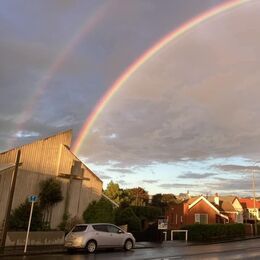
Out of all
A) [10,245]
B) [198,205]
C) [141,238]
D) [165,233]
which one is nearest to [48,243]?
[10,245]

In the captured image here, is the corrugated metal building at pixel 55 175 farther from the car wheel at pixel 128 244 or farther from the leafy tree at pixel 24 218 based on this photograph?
the car wheel at pixel 128 244

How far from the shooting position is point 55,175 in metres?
31.0

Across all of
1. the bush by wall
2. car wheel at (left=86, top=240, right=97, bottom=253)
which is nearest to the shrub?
the bush by wall

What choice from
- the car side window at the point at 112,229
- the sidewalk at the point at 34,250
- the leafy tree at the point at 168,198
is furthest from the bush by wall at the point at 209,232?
the leafy tree at the point at 168,198

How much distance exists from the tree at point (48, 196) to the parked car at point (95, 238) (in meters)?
6.26

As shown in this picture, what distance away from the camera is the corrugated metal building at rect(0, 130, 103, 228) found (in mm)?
28500

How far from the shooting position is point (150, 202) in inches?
4151

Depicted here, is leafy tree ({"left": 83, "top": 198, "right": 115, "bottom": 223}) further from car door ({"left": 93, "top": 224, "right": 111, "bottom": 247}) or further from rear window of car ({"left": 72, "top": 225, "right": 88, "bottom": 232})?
rear window of car ({"left": 72, "top": 225, "right": 88, "bottom": 232})

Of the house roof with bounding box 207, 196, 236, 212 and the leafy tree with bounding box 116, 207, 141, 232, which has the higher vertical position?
the house roof with bounding box 207, 196, 236, 212

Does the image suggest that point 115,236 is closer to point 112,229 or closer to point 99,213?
point 112,229

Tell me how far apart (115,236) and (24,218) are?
22.5 feet

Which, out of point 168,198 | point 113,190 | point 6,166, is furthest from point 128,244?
point 168,198

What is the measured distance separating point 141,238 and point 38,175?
37.1 ft

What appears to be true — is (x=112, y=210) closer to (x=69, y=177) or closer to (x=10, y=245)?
(x=69, y=177)
